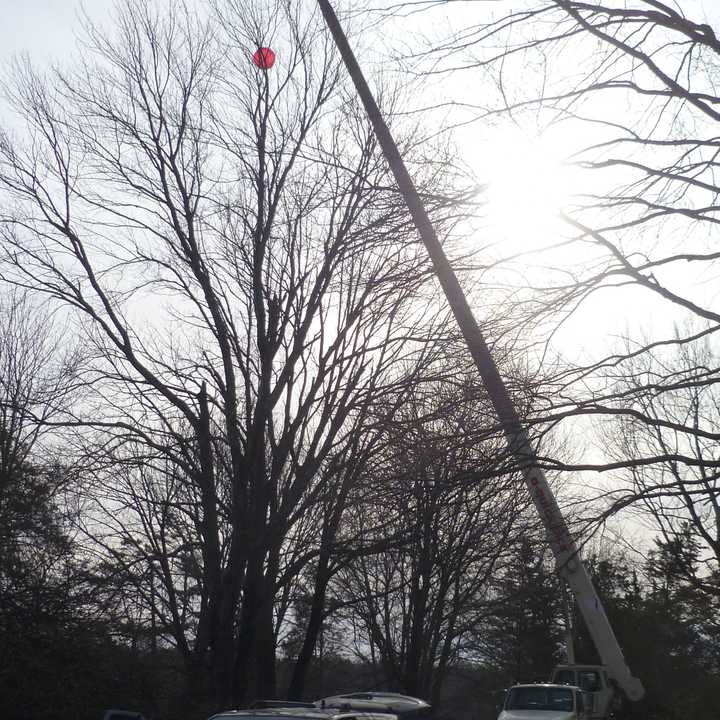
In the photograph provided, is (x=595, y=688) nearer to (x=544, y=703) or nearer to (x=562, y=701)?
(x=562, y=701)

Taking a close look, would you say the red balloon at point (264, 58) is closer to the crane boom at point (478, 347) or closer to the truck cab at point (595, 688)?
the crane boom at point (478, 347)

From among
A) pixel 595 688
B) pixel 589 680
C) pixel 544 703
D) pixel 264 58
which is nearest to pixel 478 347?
pixel 264 58

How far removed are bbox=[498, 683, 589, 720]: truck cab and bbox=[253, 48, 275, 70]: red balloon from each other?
12.0m

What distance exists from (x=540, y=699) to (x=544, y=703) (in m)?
0.14


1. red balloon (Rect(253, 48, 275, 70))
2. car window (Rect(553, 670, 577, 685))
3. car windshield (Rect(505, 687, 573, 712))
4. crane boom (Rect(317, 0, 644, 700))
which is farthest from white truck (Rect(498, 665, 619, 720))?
red balloon (Rect(253, 48, 275, 70))

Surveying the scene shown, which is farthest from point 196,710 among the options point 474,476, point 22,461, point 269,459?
point 474,476

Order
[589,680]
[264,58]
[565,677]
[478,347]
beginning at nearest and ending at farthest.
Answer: [478,347]
[264,58]
[589,680]
[565,677]

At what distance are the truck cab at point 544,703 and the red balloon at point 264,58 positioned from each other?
12.0m

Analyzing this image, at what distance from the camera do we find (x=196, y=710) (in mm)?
14641

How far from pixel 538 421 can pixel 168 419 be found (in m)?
10.3

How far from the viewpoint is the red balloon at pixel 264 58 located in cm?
1442

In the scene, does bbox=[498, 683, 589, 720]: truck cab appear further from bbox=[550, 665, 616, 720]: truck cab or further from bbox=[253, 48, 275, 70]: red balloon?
bbox=[253, 48, 275, 70]: red balloon

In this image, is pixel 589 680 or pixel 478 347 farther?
pixel 589 680

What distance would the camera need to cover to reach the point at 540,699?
16344 millimetres
